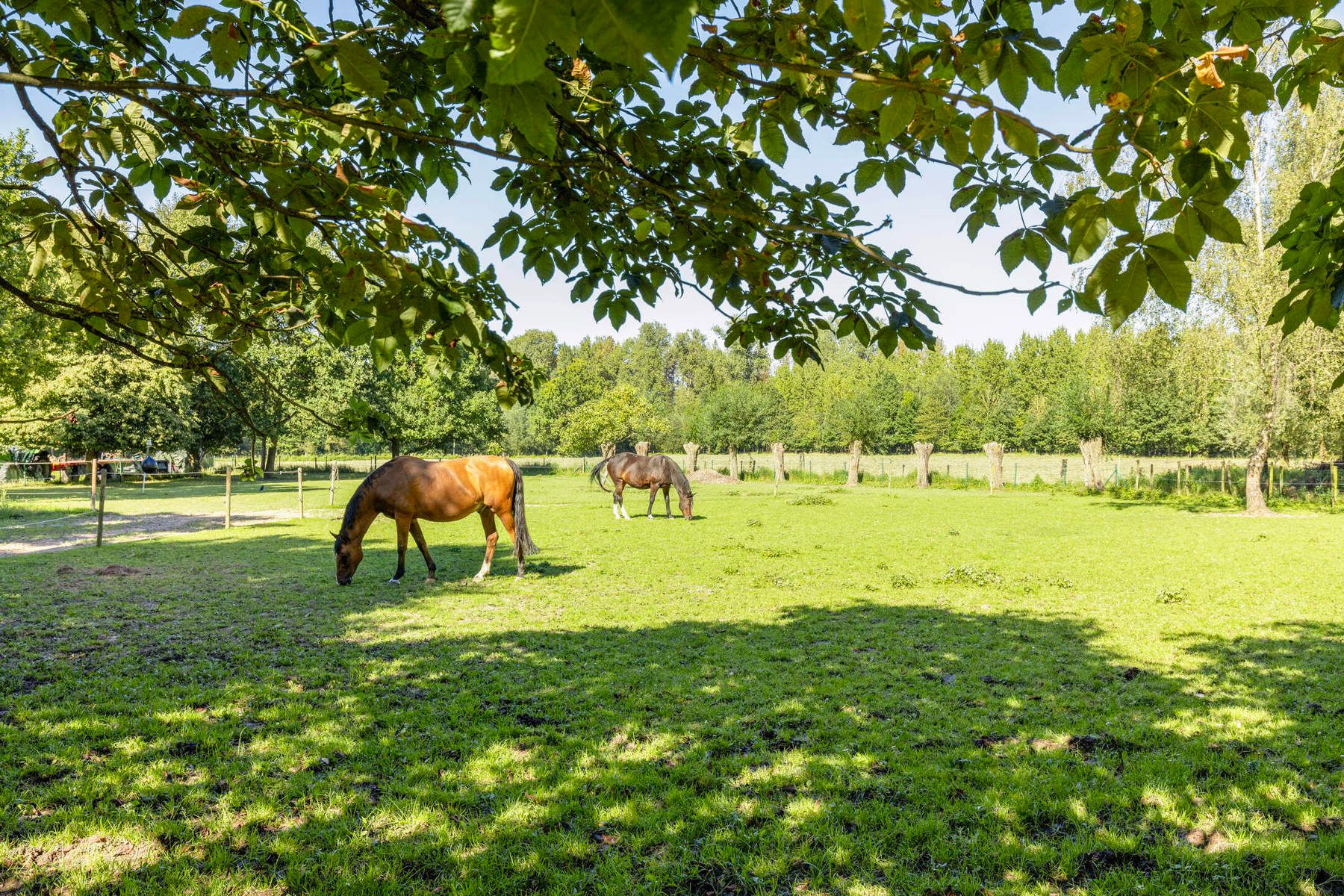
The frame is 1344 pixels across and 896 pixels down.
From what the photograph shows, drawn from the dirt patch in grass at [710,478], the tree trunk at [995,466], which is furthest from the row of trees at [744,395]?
the dirt patch in grass at [710,478]

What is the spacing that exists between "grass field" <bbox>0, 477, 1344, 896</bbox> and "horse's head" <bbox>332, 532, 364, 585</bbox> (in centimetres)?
49

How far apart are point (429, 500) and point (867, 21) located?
→ 33.1 feet

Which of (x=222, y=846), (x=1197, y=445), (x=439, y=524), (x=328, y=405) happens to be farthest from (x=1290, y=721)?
(x=1197, y=445)

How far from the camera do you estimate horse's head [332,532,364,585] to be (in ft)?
33.3

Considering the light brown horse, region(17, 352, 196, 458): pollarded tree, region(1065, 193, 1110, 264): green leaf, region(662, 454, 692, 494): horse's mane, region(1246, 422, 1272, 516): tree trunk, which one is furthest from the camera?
region(17, 352, 196, 458): pollarded tree

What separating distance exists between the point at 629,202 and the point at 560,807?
3.23 m

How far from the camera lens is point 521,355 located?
4.25 meters

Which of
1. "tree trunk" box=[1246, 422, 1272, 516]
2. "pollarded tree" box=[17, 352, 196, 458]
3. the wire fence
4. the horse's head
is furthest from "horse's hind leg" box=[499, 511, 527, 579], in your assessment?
"pollarded tree" box=[17, 352, 196, 458]

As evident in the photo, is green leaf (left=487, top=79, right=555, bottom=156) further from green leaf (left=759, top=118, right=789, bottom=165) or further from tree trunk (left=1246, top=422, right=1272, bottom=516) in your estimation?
tree trunk (left=1246, top=422, right=1272, bottom=516)

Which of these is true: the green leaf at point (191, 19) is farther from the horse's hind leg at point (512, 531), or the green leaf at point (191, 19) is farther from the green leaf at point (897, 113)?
the horse's hind leg at point (512, 531)

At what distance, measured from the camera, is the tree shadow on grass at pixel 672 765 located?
329 cm

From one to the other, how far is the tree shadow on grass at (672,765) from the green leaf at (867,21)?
3.23m

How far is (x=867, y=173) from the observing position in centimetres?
294

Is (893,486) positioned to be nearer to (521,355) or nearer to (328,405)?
(328,405)
